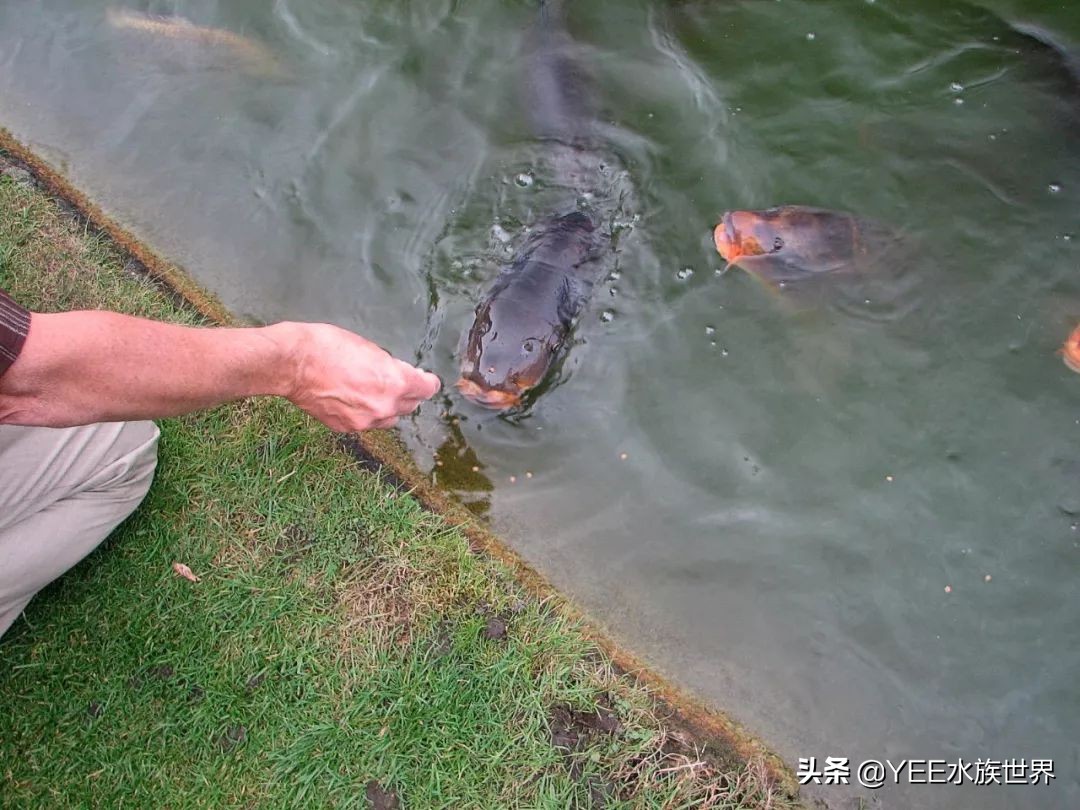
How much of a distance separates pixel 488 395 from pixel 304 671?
1.26m

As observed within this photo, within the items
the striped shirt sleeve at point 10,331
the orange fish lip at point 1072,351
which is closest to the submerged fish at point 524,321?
the striped shirt sleeve at point 10,331

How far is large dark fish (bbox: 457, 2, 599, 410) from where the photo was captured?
11.1 feet

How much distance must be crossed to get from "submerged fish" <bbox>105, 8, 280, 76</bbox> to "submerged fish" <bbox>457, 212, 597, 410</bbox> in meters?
2.17

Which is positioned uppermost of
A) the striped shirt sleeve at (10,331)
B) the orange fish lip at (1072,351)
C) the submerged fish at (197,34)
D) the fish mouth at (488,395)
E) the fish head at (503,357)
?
the striped shirt sleeve at (10,331)

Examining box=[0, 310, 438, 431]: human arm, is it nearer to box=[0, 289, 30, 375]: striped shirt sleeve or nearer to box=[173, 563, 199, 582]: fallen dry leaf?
box=[0, 289, 30, 375]: striped shirt sleeve

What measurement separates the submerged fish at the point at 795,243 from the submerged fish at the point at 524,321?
0.70 metres

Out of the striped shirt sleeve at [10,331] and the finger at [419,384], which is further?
the finger at [419,384]

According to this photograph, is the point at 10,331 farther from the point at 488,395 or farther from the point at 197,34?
the point at 197,34

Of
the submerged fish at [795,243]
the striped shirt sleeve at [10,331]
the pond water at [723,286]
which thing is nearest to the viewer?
the striped shirt sleeve at [10,331]

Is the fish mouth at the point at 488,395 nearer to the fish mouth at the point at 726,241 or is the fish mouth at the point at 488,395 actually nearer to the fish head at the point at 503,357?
the fish head at the point at 503,357

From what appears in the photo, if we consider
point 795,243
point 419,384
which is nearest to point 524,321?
point 419,384

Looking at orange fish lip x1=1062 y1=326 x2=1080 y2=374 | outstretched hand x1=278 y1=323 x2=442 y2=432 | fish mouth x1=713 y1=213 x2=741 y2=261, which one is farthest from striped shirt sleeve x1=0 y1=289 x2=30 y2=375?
orange fish lip x1=1062 y1=326 x2=1080 y2=374

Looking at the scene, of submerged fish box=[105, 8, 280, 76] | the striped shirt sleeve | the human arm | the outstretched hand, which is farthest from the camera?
submerged fish box=[105, 8, 280, 76]

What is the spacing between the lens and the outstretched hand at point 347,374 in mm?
2664
